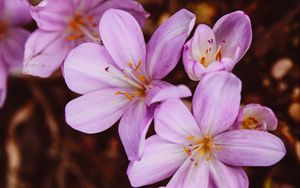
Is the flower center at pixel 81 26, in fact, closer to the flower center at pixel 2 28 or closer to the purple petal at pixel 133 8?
the purple petal at pixel 133 8

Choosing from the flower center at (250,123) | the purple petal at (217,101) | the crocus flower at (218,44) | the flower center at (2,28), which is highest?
the crocus flower at (218,44)

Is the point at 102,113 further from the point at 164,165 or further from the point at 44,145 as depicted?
the point at 44,145

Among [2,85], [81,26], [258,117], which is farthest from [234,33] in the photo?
[2,85]

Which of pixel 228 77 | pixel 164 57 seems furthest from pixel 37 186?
pixel 228 77

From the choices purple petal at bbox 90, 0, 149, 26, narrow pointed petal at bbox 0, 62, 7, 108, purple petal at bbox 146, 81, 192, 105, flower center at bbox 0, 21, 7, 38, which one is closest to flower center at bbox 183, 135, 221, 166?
purple petal at bbox 146, 81, 192, 105

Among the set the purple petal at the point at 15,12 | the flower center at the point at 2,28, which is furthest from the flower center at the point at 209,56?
the flower center at the point at 2,28

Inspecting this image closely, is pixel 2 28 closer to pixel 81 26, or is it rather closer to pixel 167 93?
pixel 81 26

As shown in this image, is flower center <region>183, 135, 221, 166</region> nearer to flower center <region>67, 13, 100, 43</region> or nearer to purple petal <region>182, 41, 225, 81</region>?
purple petal <region>182, 41, 225, 81</region>
